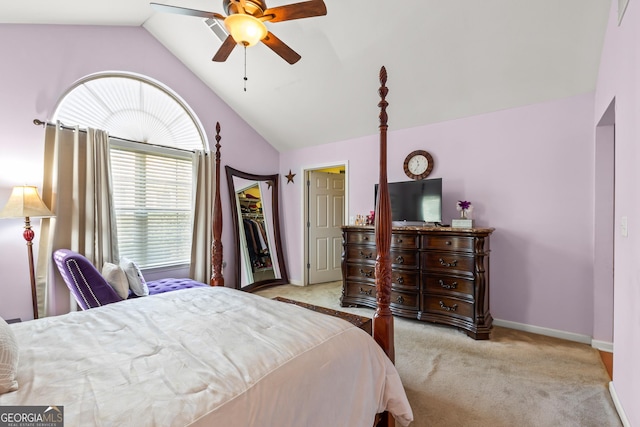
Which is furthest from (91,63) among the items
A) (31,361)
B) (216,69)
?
(31,361)

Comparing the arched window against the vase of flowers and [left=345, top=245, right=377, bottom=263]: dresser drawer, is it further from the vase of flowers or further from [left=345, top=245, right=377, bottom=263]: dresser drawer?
the vase of flowers

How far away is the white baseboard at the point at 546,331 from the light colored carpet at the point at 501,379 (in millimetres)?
80

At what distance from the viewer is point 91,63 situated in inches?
131

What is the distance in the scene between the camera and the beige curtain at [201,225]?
13.5ft

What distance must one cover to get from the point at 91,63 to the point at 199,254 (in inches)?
97.4

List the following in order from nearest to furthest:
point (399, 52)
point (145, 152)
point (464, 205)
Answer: point (399, 52) → point (464, 205) → point (145, 152)

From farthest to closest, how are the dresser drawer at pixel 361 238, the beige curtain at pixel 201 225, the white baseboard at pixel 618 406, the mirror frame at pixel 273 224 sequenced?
the mirror frame at pixel 273 224 → the beige curtain at pixel 201 225 → the dresser drawer at pixel 361 238 → the white baseboard at pixel 618 406

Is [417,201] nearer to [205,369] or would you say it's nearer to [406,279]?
[406,279]

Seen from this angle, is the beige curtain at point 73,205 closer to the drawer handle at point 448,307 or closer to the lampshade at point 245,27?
the lampshade at point 245,27

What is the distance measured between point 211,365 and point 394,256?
274cm

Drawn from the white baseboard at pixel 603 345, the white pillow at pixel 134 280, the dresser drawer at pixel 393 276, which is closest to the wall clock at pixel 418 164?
the dresser drawer at pixel 393 276

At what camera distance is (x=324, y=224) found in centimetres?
552

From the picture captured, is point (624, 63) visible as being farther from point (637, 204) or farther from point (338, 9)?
point (338, 9)

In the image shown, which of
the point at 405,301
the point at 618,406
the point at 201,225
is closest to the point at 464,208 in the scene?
the point at 405,301
